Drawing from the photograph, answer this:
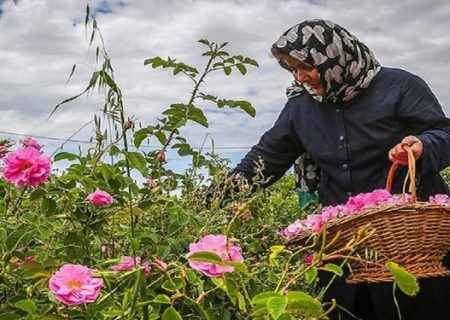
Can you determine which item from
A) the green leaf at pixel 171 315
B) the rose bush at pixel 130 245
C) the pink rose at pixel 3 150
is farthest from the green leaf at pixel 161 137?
the green leaf at pixel 171 315

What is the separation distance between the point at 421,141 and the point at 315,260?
0.97 meters

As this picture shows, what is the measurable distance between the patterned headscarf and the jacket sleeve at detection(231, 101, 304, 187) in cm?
18

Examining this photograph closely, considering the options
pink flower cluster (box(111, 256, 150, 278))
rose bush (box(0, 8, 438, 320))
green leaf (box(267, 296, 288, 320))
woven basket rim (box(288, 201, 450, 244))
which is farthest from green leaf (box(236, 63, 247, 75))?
green leaf (box(267, 296, 288, 320))

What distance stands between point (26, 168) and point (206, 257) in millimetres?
479

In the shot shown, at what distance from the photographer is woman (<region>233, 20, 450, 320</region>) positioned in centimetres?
244

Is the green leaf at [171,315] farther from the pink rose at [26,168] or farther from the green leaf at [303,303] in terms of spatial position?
the pink rose at [26,168]

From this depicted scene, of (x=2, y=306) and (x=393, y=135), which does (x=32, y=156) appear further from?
(x=393, y=135)

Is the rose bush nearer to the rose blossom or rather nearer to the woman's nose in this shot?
the rose blossom

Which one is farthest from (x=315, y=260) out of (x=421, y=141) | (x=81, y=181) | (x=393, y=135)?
(x=393, y=135)

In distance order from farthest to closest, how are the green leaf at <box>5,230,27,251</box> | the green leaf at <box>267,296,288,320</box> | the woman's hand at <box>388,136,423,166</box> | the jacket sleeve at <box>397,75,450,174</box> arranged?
the jacket sleeve at <box>397,75,450,174</box> → the woman's hand at <box>388,136,423,166</box> → the green leaf at <box>5,230,27,251</box> → the green leaf at <box>267,296,288,320</box>

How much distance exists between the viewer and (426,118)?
7.83 feet

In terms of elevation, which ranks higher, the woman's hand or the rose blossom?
the woman's hand

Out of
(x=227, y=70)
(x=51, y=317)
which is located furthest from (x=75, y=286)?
(x=227, y=70)

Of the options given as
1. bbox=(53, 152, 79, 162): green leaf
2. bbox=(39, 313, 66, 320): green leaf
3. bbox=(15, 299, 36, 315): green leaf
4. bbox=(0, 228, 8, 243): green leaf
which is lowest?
bbox=(39, 313, 66, 320): green leaf
